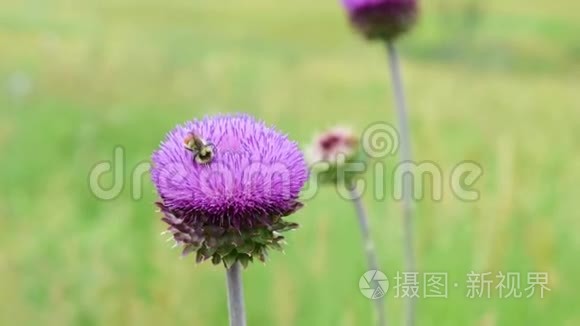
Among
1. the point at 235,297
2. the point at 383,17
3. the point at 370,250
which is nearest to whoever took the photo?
the point at 235,297

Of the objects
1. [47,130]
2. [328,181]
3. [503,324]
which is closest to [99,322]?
[328,181]

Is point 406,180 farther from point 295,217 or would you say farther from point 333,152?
point 295,217

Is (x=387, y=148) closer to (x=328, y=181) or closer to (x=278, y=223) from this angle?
(x=328, y=181)

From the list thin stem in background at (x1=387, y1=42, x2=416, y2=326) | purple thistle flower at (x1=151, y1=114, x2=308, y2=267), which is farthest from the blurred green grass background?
purple thistle flower at (x1=151, y1=114, x2=308, y2=267)

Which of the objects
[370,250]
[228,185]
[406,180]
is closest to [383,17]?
[406,180]

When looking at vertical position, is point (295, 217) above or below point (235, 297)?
below

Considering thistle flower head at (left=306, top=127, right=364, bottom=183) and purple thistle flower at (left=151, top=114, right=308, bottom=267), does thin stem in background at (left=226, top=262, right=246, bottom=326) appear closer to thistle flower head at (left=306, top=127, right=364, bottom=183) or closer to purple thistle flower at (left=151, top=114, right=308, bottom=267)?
purple thistle flower at (left=151, top=114, right=308, bottom=267)
